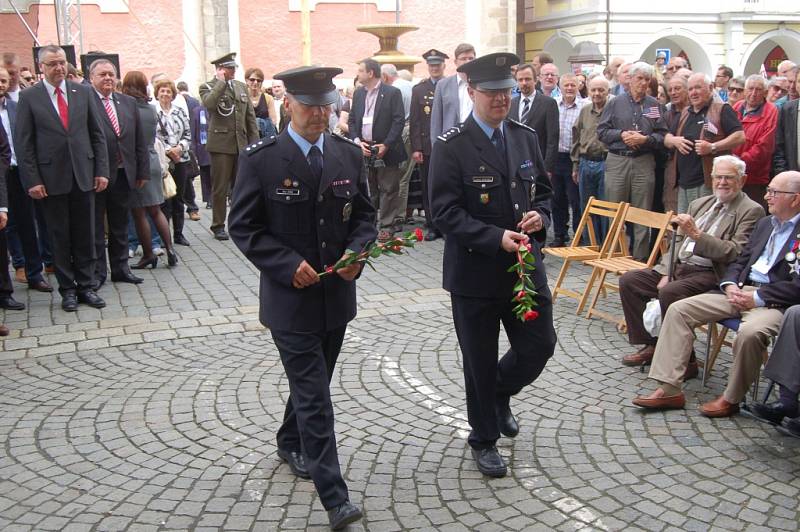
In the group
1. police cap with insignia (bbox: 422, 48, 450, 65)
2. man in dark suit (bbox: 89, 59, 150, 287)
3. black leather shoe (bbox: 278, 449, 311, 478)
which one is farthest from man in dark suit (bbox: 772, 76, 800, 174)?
man in dark suit (bbox: 89, 59, 150, 287)

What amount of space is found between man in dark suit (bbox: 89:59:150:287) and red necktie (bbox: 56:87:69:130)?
55 centimetres

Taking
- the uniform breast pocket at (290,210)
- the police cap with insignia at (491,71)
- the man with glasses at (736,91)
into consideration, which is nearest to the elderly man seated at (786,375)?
the police cap with insignia at (491,71)

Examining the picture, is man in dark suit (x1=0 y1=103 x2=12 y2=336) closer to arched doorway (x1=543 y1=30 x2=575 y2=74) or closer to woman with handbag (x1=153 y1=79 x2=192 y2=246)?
woman with handbag (x1=153 y1=79 x2=192 y2=246)

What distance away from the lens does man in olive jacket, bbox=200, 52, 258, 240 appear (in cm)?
1158

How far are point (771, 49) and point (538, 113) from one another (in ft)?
88.0

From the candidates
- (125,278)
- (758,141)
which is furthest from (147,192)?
(758,141)

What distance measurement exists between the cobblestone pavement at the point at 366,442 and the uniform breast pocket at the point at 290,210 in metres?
1.42

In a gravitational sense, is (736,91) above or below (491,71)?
above

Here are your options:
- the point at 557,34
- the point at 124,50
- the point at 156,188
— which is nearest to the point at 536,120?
the point at 156,188

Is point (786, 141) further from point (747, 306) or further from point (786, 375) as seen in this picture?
point (786, 375)

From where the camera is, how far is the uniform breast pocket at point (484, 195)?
15.7 ft

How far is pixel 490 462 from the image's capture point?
→ 4875mm

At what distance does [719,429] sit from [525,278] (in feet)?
5.90

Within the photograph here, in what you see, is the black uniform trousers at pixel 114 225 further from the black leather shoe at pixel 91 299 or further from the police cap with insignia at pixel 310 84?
the police cap with insignia at pixel 310 84
